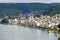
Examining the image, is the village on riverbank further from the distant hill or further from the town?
the distant hill

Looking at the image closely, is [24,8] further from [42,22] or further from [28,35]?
[28,35]

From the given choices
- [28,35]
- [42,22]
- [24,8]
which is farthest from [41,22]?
[24,8]

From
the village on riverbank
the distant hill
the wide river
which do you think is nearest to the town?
the village on riverbank

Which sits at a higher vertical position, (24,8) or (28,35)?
(28,35)

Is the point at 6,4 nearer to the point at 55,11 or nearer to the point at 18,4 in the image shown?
the point at 18,4

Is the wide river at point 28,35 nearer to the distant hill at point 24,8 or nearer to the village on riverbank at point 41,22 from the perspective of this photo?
the village on riverbank at point 41,22

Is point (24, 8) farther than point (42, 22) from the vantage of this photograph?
Yes

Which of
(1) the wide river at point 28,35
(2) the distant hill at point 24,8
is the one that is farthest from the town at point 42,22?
(2) the distant hill at point 24,8

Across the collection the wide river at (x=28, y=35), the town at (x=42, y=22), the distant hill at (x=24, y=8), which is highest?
the wide river at (x=28, y=35)

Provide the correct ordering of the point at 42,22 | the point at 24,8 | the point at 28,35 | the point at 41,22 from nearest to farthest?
the point at 28,35, the point at 42,22, the point at 41,22, the point at 24,8

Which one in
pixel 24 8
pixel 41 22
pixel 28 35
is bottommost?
pixel 24 8

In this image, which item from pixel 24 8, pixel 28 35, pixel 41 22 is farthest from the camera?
pixel 24 8
